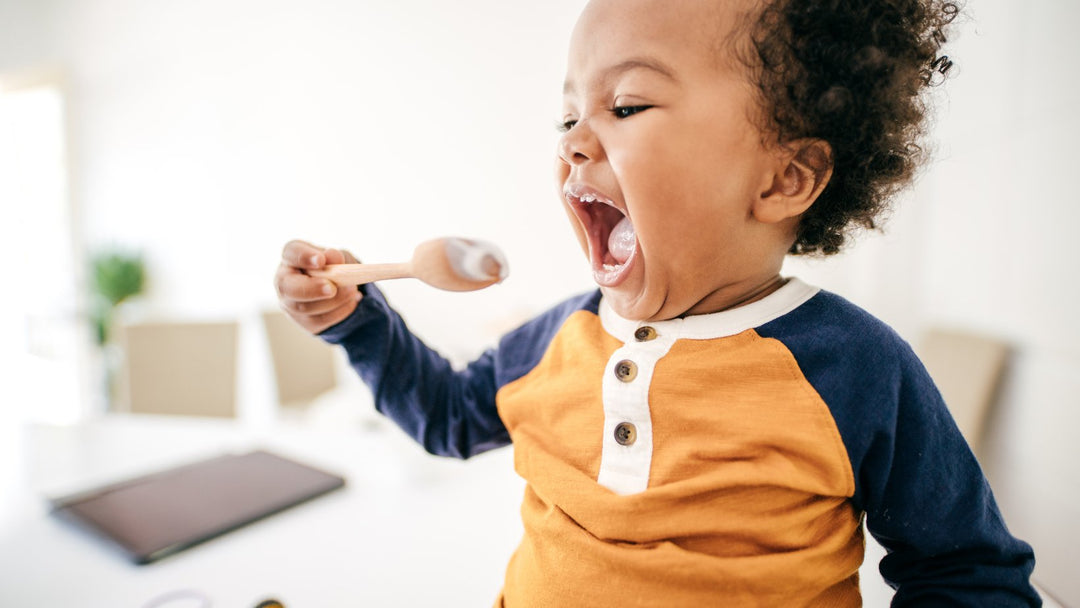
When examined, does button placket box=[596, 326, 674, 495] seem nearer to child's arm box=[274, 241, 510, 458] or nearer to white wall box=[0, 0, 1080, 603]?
child's arm box=[274, 241, 510, 458]

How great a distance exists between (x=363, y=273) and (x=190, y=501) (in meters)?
0.58

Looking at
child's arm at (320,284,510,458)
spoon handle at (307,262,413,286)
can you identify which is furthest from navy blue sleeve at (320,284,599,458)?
spoon handle at (307,262,413,286)

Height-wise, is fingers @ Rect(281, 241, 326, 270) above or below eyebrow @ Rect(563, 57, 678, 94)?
below

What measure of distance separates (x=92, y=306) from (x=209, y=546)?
4836mm

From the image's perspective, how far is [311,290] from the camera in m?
0.58

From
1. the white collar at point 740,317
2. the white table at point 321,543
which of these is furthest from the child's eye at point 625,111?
the white table at point 321,543

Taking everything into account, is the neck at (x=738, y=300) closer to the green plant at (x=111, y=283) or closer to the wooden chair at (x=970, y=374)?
the wooden chair at (x=970, y=374)

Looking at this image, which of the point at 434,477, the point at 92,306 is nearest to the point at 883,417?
the point at 434,477

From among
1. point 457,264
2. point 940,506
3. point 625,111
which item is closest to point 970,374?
point 940,506

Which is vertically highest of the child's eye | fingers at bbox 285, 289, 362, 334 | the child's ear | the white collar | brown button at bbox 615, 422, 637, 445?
the child's eye

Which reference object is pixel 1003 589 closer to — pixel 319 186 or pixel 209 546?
pixel 209 546

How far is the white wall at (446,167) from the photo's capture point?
0.97m

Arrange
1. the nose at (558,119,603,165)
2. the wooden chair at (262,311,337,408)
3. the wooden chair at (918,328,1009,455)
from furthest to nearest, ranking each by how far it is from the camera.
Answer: the wooden chair at (262,311,337,408) → the wooden chair at (918,328,1009,455) → the nose at (558,119,603,165)

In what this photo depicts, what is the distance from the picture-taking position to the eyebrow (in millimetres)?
507
